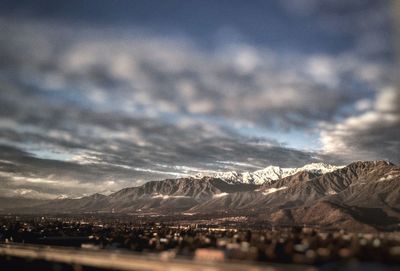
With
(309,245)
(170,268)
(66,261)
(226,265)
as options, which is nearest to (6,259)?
(66,261)

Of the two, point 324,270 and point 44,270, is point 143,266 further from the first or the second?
point 324,270

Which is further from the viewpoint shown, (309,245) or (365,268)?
(309,245)

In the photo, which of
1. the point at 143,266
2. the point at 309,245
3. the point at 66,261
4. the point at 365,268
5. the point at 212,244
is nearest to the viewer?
the point at 365,268

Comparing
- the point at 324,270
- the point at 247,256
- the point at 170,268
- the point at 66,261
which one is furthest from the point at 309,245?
the point at 66,261

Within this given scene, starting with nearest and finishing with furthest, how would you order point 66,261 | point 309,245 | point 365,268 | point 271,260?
point 365,268
point 271,260
point 66,261
point 309,245

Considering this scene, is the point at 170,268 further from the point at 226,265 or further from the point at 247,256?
the point at 247,256

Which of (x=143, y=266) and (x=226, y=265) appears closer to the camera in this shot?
(x=226, y=265)

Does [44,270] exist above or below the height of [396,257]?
below

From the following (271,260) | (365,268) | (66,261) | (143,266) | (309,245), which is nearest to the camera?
(365,268)

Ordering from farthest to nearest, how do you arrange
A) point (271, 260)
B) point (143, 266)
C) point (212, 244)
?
1. point (212, 244)
2. point (271, 260)
3. point (143, 266)
